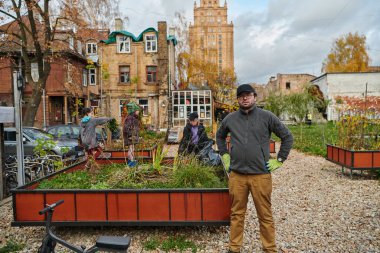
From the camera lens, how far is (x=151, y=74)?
97.8 feet

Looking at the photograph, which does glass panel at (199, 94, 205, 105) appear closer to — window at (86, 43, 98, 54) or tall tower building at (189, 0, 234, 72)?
tall tower building at (189, 0, 234, 72)

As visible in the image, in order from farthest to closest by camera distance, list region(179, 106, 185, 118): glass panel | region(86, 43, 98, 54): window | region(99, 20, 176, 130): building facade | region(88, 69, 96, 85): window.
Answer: region(86, 43, 98, 54): window → region(88, 69, 96, 85): window → region(99, 20, 176, 130): building facade → region(179, 106, 185, 118): glass panel

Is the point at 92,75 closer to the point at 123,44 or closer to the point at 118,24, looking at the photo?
the point at 123,44

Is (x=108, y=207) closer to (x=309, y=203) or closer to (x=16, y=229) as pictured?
(x=16, y=229)

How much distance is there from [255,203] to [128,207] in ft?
5.60

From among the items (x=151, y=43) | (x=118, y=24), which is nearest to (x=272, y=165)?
(x=151, y=43)

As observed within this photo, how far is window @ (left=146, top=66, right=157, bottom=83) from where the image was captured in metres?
29.7

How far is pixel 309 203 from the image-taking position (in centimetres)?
634

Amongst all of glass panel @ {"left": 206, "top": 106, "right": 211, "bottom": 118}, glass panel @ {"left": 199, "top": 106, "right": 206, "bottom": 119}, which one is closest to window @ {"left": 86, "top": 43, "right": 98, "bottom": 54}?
glass panel @ {"left": 199, "top": 106, "right": 206, "bottom": 119}

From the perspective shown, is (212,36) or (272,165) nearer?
(272,165)

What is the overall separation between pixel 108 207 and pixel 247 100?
7.68 ft

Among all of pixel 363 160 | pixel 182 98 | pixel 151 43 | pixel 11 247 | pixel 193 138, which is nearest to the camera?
pixel 11 247

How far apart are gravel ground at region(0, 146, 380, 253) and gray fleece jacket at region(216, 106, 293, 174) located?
46.4 inches

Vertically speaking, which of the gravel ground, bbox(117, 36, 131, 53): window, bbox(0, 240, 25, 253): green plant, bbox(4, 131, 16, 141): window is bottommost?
the gravel ground
